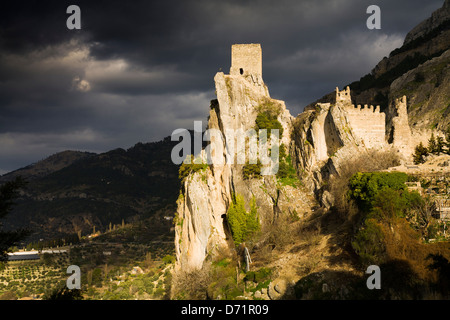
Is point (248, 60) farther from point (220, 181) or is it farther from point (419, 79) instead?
point (419, 79)

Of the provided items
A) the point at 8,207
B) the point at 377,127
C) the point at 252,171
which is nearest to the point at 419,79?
the point at 377,127

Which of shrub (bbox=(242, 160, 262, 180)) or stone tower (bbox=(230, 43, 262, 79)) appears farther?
stone tower (bbox=(230, 43, 262, 79))

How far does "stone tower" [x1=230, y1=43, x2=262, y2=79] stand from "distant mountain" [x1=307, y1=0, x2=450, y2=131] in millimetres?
10026

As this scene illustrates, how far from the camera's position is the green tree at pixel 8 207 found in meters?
16.3

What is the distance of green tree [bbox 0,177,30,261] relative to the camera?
16281 mm

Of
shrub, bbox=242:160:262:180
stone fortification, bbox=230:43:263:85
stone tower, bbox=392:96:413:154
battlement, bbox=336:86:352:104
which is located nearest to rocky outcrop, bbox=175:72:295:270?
shrub, bbox=242:160:262:180

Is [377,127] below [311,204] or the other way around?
the other way around

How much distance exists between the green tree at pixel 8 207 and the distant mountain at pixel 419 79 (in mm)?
38137

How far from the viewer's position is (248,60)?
4744 centimetres

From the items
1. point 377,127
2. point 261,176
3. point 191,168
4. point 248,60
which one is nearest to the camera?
point 377,127

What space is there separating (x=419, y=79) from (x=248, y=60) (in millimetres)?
20787

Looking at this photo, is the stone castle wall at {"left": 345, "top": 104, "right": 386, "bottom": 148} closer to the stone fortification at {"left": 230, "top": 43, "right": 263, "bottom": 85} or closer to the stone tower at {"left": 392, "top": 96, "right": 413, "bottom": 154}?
the stone tower at {"left": 392, "top": 96, "right": 413, "bottom": 154}

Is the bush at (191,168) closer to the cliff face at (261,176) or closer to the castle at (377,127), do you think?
the cliff face at (261,176)
